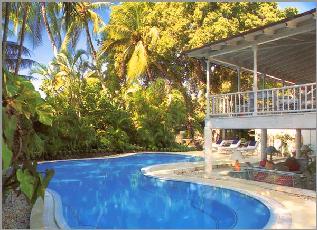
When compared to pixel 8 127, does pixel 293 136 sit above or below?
below

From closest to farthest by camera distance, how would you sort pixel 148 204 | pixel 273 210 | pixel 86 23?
pixel 273 210, pixel 148 204, pixel 86 23

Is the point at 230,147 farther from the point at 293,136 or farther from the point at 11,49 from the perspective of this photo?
the point at 11,49

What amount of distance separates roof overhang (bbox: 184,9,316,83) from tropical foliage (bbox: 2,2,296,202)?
737 centimetres

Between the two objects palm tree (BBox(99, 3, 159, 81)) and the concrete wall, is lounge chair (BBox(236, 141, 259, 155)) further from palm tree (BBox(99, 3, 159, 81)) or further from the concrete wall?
palm tree (BBox(99, 3, 159, 81))

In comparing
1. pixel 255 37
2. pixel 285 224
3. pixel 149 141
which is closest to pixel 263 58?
pixel 255 37

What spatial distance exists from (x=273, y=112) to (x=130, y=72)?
15.8m

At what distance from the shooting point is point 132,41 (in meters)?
26.7

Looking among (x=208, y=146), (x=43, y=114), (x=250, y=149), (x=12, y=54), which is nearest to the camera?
(x=43, y=114)

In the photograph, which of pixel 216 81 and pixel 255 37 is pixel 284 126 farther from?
pixel 216 81

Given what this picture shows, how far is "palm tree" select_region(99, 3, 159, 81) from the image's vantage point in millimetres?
25453

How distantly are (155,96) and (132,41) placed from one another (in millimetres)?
4729

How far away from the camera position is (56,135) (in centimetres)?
1941

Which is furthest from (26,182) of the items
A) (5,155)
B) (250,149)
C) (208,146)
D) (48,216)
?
(250,149)

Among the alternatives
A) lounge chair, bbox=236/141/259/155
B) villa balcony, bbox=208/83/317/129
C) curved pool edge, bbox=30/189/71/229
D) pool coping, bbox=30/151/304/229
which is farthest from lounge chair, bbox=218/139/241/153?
curved pool edge, bbox=30/189/71/229
